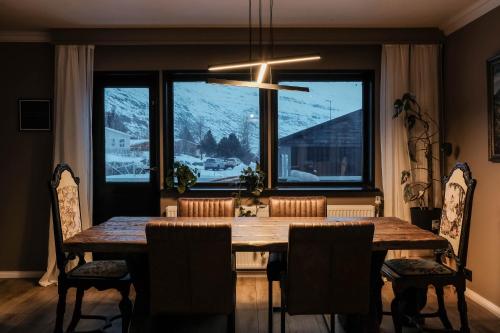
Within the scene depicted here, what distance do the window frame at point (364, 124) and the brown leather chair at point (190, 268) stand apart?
7.17 feet

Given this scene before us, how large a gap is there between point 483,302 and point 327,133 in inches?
82.3

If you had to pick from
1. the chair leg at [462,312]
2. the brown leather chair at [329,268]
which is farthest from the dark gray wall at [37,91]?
the brown leather chair at [329,268]

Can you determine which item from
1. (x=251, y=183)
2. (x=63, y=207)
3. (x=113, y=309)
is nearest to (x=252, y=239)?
(x=63, y=207)

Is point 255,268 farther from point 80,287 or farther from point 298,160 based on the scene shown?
point 80,287

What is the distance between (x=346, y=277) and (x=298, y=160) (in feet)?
7.75

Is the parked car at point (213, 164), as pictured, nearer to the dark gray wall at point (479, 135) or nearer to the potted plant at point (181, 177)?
the potted plant at point (181, 177)

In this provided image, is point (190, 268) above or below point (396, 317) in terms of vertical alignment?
above

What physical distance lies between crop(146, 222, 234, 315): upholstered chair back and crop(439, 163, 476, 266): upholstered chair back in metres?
1.48

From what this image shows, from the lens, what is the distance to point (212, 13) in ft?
13.0

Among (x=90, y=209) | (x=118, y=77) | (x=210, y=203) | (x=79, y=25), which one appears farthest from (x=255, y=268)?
(x=79, y=25)

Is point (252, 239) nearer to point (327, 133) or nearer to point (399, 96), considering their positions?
point (327, 133)

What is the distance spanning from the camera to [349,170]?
15.2 feet

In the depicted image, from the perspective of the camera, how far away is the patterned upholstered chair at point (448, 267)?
9.03 ft

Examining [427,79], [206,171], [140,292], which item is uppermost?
[427,79]
